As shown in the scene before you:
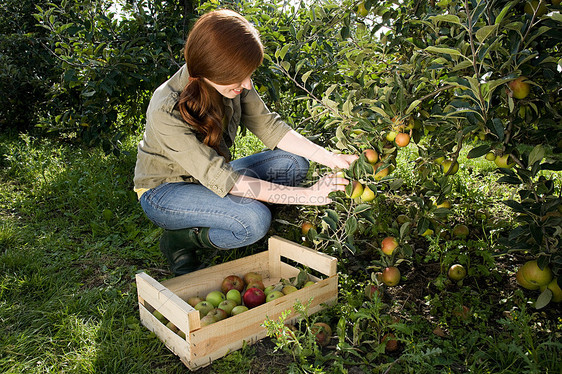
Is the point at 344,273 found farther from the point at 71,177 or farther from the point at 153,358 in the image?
the point at 71,177

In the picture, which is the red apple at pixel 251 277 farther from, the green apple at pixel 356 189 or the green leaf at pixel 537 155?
the green leaf at pixel 537 155

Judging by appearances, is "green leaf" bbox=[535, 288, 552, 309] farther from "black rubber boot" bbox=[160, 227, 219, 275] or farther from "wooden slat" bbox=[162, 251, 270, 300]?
"black rubber boot" bbox=[160, 227, 219, 275]

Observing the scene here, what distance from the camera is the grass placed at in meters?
1.80

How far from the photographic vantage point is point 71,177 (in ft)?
12.7

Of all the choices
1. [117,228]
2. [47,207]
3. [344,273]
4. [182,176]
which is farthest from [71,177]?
[344,273]

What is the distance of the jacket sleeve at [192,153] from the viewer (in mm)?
2092

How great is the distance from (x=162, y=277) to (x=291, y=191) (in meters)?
0.97

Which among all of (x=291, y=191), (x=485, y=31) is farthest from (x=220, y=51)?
(x=485, y=31)

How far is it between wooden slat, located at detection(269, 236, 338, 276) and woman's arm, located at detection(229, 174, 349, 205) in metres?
0.27

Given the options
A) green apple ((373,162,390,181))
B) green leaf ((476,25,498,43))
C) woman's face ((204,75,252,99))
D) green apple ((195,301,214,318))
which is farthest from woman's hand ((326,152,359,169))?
green apple ((195,301,214,318))

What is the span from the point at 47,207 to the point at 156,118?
6.07 feet

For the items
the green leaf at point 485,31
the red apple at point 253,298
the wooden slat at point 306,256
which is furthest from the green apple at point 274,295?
the green leaf at point 485,31

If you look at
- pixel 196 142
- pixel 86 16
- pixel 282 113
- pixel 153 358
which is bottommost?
pixel 153 358

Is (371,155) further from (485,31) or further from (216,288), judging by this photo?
(216,288)
